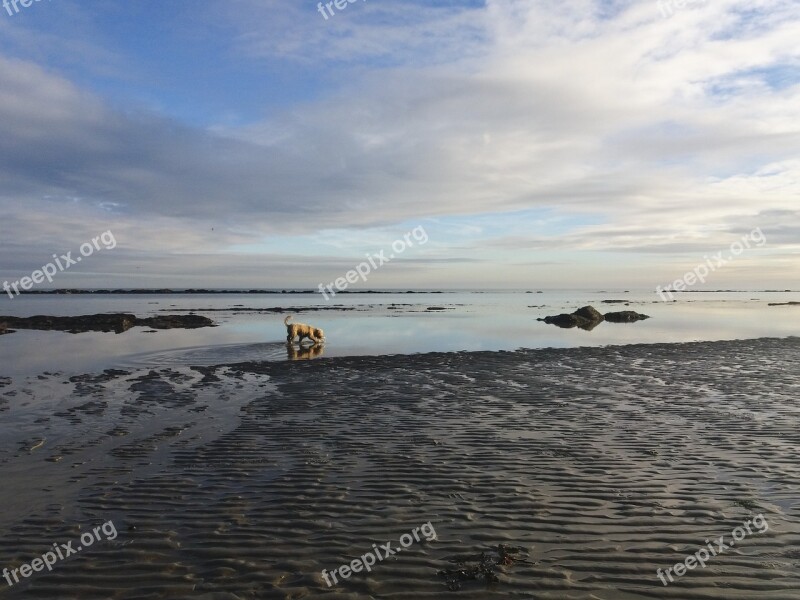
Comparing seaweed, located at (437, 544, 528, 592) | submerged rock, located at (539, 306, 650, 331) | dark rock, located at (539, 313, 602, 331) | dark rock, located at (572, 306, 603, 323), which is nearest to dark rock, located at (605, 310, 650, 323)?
submerged rock, located at (539, 306, 650, 331)

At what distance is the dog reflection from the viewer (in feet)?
77.1

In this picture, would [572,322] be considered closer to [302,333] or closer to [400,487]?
[302,333]

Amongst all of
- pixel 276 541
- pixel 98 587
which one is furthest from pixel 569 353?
pixel 98 587

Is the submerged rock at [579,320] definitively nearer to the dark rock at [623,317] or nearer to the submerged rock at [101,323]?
the dark rock at [623,317]

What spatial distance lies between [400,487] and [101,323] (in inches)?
1576

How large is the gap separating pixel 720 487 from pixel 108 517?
8.20 metres

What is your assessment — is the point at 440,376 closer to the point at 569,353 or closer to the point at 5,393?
the point at 569,353

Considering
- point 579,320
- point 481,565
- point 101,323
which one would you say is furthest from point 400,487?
point 579,320

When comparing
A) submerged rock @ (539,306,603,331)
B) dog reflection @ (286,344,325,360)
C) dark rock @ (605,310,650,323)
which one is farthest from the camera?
dark rock @ (605,310,650,323)

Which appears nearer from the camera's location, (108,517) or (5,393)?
(108,517)

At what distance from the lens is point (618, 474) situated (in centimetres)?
817

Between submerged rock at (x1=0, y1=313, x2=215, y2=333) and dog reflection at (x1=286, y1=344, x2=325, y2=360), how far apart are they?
16.3 m

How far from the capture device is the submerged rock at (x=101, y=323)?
3911cm

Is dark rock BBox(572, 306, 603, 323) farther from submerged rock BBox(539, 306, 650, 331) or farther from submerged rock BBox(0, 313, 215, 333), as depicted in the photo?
submerged rock BBox(0, 313, 215, 333)
